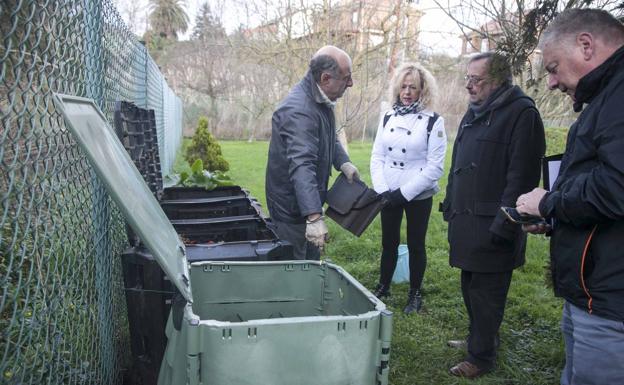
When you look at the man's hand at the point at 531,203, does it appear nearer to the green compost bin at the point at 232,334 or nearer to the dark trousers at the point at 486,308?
the green compost bin at the point at 232,334

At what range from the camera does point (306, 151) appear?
293cm

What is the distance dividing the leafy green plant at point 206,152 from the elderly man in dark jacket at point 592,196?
1071 centimetres

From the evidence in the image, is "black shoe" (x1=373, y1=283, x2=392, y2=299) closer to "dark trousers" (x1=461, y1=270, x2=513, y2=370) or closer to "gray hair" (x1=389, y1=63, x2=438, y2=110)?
"dark trousers" (x1=461, y1=270, x2=513, y2=370)

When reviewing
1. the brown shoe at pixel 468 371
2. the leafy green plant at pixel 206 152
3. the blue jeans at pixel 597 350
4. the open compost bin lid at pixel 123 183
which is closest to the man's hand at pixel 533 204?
the blue jeans at pixel 597 350

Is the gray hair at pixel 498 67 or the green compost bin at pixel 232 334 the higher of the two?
the gray hair at pixel 498 67

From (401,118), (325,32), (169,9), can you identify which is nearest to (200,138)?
(325,32)

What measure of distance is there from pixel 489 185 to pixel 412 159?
1190 mm

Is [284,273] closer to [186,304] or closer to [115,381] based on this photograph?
[186,304]

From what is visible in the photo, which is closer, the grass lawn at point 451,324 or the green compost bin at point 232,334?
the green compost bin at point 232,334

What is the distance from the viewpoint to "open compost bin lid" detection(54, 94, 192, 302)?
145 cm

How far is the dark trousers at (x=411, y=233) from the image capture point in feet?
13.6

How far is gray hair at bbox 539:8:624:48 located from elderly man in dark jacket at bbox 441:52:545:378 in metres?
0.85

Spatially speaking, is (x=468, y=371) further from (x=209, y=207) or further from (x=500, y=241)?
(x=209, y=207)

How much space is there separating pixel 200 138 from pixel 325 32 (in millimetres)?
4222
